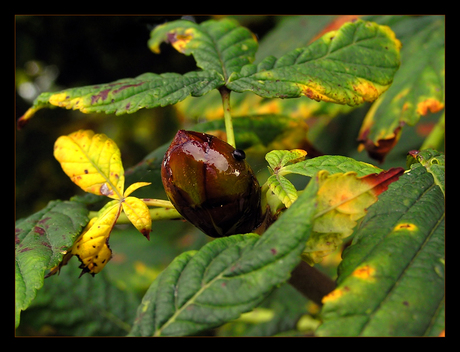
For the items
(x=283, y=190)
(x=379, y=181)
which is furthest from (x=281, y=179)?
(x=379, y=181)

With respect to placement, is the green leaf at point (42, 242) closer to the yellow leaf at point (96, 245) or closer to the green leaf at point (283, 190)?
the yellow leaf at point (96, 245)

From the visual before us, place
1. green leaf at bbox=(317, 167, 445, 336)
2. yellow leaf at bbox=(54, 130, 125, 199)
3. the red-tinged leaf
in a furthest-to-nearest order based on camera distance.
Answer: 1. yellow leaf at bbox=(54, 130, 125, 199)
2. the red-tinged leaf
3. green leaf at bbox=(317, 167, 445, 336)

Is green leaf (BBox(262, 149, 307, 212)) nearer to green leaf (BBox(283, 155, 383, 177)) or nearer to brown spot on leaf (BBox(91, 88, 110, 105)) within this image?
green leaf (BBox(283, 155, 383, 177))

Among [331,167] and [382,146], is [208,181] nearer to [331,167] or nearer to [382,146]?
[331,167]

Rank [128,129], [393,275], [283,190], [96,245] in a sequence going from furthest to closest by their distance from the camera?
[128,129]
[96,245]
[283,190]
[393,275]

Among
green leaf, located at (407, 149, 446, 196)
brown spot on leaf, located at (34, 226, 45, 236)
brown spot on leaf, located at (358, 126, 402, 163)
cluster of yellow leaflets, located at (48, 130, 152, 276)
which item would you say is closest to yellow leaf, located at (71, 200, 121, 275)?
cluster of yellow leaflets, located at (48, 130, 152, 276)

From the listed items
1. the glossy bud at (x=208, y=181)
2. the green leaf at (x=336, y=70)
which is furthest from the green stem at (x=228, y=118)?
the glossy bud at (x=208, y=181)
